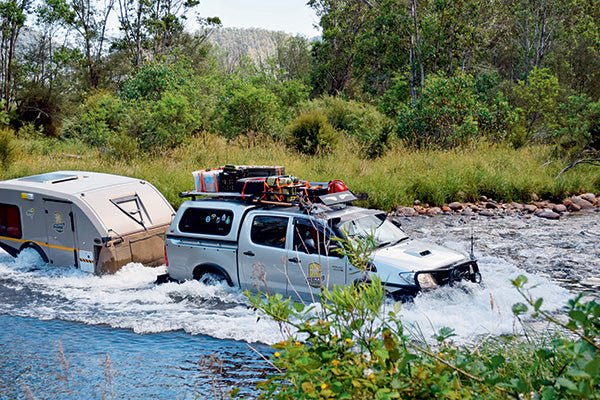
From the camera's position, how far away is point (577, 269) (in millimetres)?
12422

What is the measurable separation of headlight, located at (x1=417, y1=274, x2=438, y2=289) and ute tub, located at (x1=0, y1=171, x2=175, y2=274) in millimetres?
5567

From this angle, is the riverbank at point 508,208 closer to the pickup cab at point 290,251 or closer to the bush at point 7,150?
the pickup cab at point 290,251

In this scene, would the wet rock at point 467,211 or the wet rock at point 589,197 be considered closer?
the wet rock at point 467,211

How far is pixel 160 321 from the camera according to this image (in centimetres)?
1021

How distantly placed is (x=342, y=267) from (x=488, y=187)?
11150mm

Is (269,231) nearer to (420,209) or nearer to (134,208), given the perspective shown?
(134,208)

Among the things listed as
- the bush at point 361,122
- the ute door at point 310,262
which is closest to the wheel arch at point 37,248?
the ute door at point 310,262

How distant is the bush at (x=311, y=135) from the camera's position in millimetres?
23578

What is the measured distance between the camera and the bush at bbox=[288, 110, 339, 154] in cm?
2358

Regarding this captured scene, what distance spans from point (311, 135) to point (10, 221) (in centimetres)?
1230

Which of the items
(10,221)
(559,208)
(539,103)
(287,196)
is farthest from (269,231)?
(539,103)

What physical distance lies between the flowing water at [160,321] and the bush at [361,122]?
9.45m

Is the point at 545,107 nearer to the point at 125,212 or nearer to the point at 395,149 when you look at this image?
the point at 395,149

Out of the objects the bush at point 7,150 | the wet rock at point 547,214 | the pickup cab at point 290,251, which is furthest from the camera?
the bush at point 7,150
